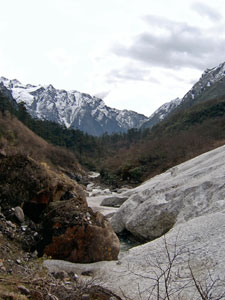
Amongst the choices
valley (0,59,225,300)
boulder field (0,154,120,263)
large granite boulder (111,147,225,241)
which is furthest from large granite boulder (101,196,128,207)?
boulder field (0,154,120,263)

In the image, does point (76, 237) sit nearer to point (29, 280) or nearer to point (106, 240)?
point (106, 240)

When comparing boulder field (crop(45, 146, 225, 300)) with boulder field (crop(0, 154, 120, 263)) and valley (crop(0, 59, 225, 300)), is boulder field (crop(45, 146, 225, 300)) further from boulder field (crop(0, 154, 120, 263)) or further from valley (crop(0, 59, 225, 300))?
boulder field (crop(0, 154, 120, 263))

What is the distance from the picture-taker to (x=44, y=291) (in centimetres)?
690

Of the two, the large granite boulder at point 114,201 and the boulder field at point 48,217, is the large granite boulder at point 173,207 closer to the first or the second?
the boulder field at point 48,217

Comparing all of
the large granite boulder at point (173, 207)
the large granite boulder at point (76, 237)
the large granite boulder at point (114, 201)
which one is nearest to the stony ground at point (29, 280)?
the large granite boulder at point (76, 237)

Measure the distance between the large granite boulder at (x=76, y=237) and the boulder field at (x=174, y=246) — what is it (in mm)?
411

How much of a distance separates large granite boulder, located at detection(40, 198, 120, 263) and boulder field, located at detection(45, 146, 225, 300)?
0.41m

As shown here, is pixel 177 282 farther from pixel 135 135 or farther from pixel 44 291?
pixel 135 135

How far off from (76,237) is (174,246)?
134 inches

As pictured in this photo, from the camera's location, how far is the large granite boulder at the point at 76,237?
1123cm

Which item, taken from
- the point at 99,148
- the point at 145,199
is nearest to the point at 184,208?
the point at 145,199

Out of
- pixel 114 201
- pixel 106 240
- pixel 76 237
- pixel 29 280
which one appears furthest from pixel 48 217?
pixel 114 201

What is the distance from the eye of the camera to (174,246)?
11.0 meters

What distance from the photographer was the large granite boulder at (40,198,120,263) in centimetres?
1123
